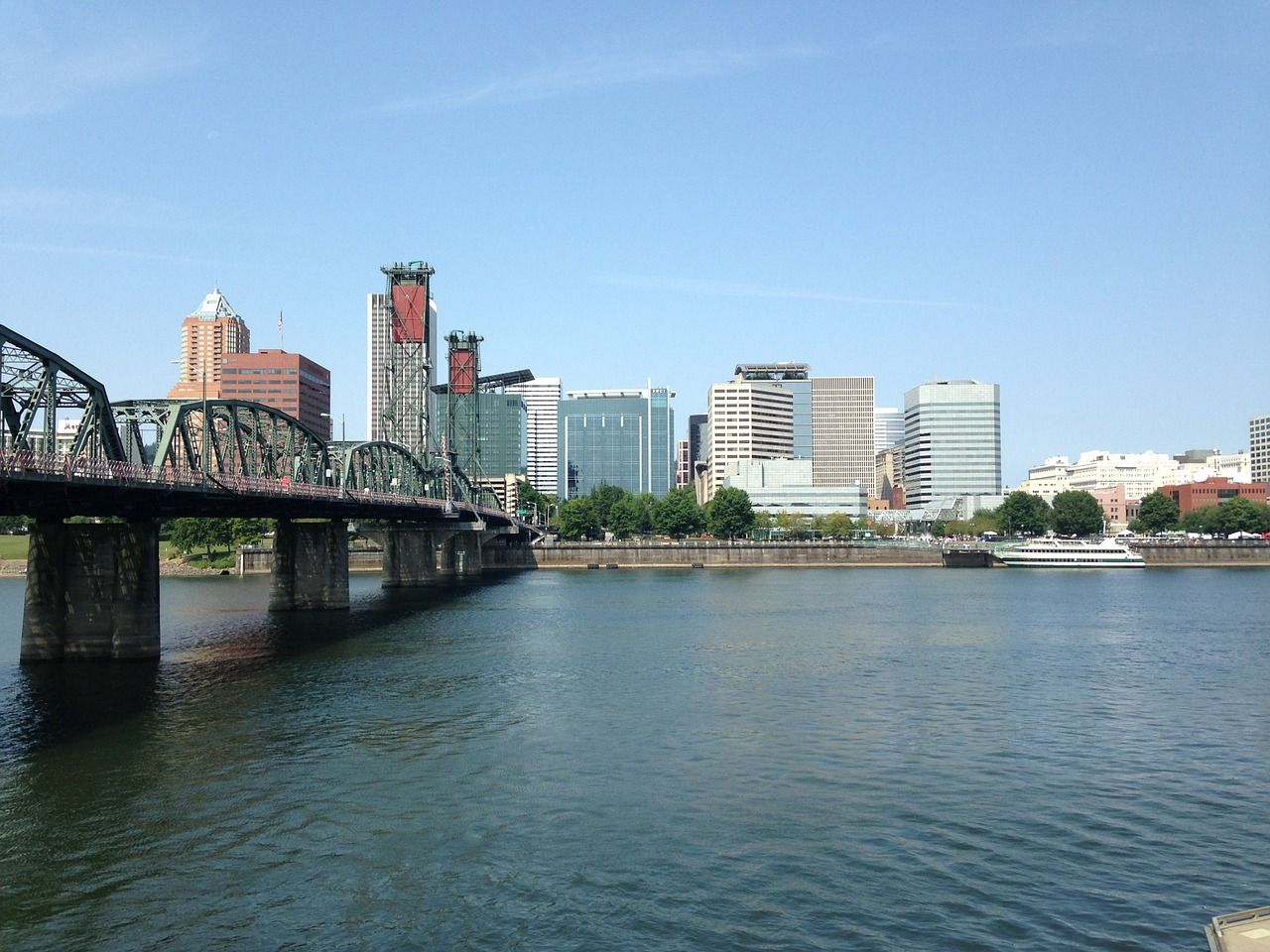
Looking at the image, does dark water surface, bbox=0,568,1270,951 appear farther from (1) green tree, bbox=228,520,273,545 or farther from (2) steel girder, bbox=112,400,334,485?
(1) green tree, bbox=228,520,273,545

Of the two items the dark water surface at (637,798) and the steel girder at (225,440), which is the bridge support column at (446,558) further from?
the dark water surface at (637,798)

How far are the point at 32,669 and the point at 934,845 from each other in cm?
5112

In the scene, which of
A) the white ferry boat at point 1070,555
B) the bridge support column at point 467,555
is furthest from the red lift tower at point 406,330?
the white ferry boat at point 1070,555

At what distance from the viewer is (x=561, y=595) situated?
12750 centimetres

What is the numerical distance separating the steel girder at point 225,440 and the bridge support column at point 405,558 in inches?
1367

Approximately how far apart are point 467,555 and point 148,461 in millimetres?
103322

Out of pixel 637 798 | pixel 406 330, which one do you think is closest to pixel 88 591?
pixel 637 798

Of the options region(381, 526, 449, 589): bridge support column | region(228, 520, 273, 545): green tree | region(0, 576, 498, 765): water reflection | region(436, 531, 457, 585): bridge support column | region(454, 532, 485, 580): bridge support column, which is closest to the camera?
region(0, 576, 498, 765): water reflection

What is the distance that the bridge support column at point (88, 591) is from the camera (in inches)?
2382

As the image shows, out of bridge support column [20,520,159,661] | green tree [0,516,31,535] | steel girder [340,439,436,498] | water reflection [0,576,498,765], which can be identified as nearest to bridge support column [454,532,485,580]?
steel girder [340,439,436,498]

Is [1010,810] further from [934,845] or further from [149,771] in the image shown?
[149,771]

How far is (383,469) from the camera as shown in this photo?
429ft

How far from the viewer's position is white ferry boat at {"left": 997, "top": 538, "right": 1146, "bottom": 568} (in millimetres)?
184375

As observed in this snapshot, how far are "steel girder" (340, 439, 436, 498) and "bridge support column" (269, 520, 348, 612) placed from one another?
6.00 m
